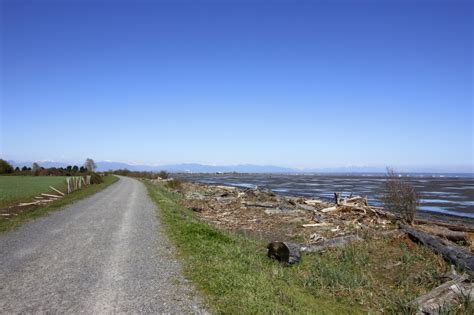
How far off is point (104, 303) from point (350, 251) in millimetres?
8700

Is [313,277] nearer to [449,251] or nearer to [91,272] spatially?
[449,251]

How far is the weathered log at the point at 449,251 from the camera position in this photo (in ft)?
35.1

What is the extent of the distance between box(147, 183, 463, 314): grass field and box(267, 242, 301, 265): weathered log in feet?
0.81


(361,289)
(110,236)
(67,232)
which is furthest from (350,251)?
(67,232)

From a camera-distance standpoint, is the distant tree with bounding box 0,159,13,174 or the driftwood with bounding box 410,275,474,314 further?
the distant tree with bounding box 0,159,13,174

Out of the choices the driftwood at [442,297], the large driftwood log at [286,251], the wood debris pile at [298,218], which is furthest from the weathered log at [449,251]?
the large driftwood log at [286,251]

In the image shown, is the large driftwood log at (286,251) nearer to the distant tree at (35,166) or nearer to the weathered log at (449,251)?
the weathered log at (449,251)

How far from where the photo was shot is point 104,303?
728cm

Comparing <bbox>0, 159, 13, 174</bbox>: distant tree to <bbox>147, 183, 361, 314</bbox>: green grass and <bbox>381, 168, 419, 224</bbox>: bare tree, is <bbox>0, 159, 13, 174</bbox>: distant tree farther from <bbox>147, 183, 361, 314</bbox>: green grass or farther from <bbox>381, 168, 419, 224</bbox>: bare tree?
<bbox>147, 183, 361, 314</bbox>: green grass

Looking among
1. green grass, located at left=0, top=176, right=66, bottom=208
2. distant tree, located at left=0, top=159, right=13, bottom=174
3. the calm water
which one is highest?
distant tree, located at left=0, top=159, right=13, bottom=174

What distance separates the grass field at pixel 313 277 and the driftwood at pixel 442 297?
256 mm

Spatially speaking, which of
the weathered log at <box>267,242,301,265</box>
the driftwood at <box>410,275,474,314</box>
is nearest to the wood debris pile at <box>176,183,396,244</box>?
the weathered log at <box>267,242,301,265</box>

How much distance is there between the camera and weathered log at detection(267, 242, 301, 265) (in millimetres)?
11680

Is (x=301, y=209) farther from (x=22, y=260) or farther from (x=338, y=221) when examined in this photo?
(x=22, y=260)
